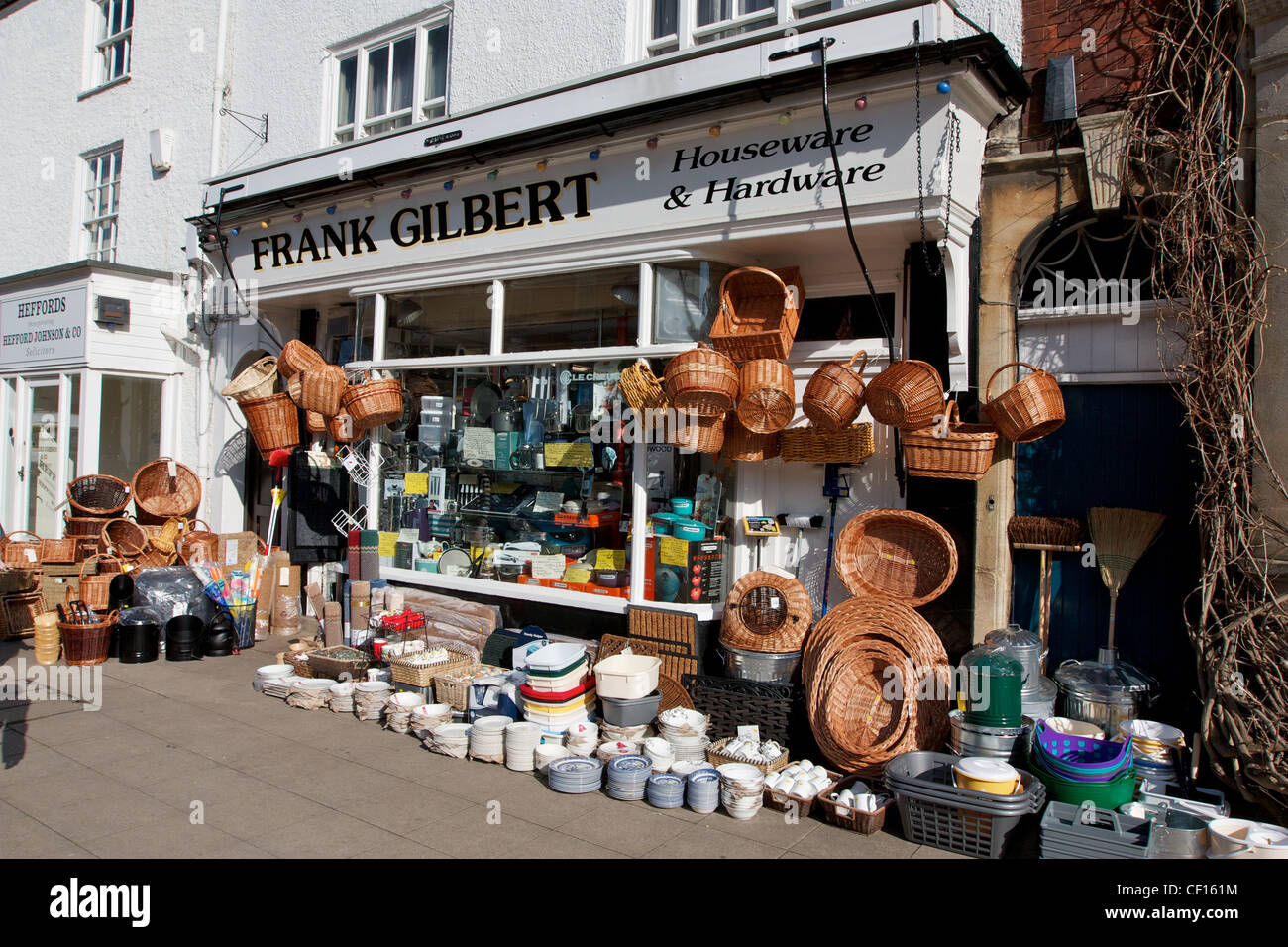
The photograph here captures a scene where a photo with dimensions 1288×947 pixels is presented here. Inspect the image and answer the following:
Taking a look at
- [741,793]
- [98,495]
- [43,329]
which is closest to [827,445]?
[741,793]

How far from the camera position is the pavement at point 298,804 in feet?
14.7

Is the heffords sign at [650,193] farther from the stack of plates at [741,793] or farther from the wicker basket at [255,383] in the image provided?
the stack of plates at [741,793]

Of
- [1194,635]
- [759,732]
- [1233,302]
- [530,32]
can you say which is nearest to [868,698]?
[759,732]

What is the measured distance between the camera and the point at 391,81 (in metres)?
9.33

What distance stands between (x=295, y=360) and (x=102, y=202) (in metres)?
6.08

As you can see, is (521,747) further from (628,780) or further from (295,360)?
(295,360)

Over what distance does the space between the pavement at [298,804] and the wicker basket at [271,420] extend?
Answer: 330cm

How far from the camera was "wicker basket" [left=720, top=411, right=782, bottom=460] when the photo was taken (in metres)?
6.38

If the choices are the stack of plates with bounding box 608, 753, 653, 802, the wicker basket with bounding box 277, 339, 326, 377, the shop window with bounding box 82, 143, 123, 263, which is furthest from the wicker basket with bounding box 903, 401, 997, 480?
the shop window with bounding box 82, 143, 123, 263

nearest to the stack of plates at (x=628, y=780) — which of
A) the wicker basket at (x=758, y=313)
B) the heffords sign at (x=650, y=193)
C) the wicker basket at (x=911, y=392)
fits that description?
the wicker basket at (x=911, y=392)

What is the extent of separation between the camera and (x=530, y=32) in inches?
322

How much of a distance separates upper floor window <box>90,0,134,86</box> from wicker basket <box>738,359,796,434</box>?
10.9 metres

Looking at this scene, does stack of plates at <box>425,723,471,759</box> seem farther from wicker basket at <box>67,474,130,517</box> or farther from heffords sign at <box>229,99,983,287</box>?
wicker basket at <box>67,474,130,517</box>

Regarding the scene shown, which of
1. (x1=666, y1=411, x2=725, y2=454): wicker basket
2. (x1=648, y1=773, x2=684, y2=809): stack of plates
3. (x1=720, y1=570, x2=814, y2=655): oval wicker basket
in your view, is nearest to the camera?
(x1=648, y1=773, x2=684, y2=809): stack of plates
